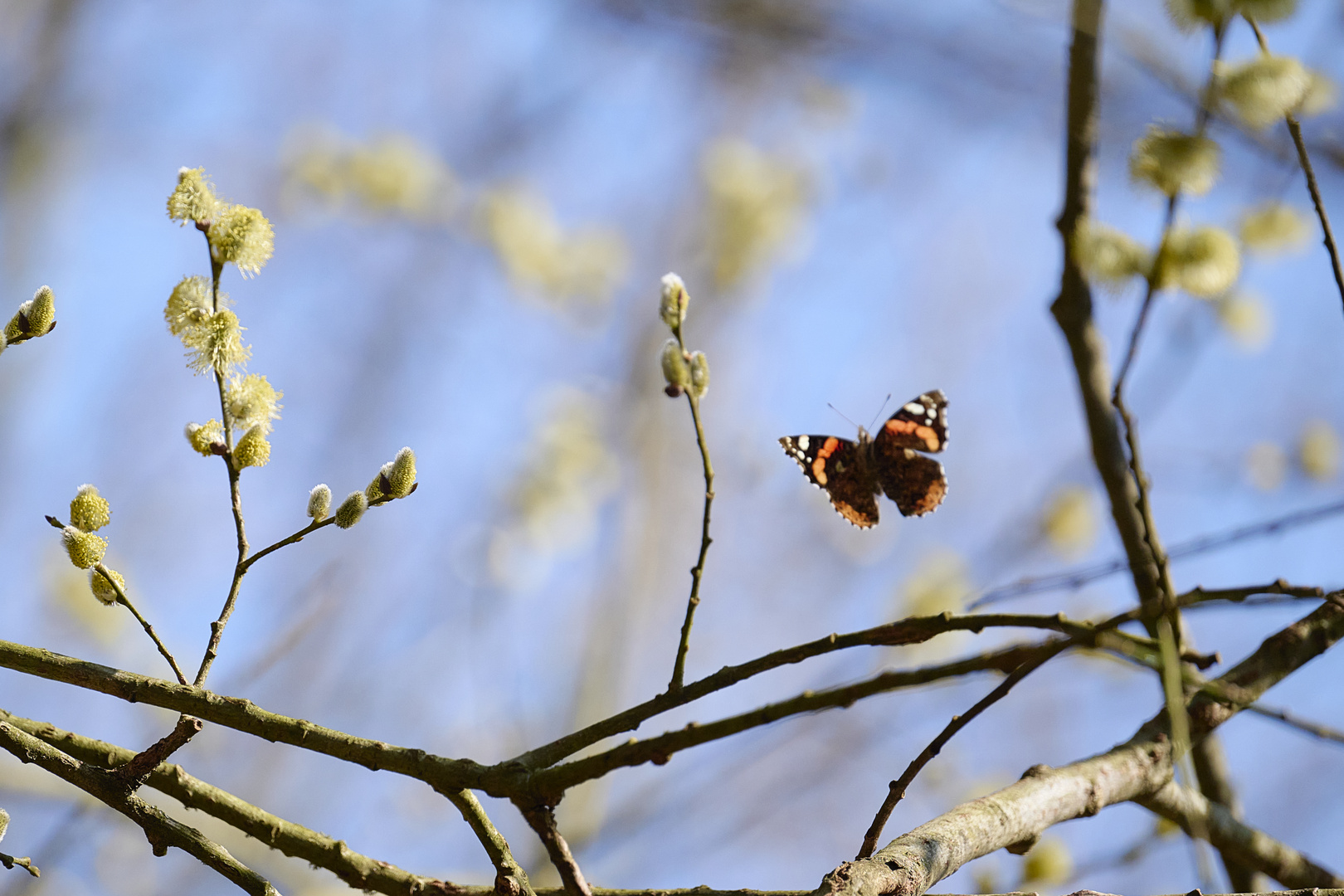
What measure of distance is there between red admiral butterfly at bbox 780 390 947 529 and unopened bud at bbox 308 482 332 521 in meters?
0.53

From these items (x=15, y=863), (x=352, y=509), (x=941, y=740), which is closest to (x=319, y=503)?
(x=352, y=509)

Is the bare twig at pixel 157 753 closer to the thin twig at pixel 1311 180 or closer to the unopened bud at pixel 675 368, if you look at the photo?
the unopened bud at pixel 675 368

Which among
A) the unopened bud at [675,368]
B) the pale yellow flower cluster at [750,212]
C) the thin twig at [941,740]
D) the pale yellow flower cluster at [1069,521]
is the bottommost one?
the thin twig at [941,740]

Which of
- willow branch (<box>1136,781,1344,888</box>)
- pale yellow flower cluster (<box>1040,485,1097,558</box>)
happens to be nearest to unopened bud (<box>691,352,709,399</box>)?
willow branch (<box>1136,781,1344,888</box>)

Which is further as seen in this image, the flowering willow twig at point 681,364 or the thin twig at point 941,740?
the flowering willow twig at point 681,364

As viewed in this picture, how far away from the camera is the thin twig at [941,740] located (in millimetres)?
766

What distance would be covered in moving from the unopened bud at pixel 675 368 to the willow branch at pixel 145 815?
565 mm

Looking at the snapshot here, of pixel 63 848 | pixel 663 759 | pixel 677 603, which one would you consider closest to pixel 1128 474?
pixel 663 759

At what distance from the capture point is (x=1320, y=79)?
0.90 metres

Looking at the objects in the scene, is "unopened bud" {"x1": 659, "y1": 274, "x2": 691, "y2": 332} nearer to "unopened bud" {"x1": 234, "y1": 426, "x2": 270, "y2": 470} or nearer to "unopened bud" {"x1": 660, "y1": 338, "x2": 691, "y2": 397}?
"unopened bud" {"x1": 660, "y1": 338, "x2": 691, "y2": 397}

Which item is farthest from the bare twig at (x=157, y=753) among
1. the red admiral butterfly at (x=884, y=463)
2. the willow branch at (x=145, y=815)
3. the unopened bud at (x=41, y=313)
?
the red admiral butterfly at (x=884, y=463)

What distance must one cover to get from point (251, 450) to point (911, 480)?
0.76m

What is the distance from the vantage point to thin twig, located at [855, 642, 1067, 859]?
766 mm

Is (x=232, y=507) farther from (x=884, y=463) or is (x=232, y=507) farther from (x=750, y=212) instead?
(x=750, y=212)
